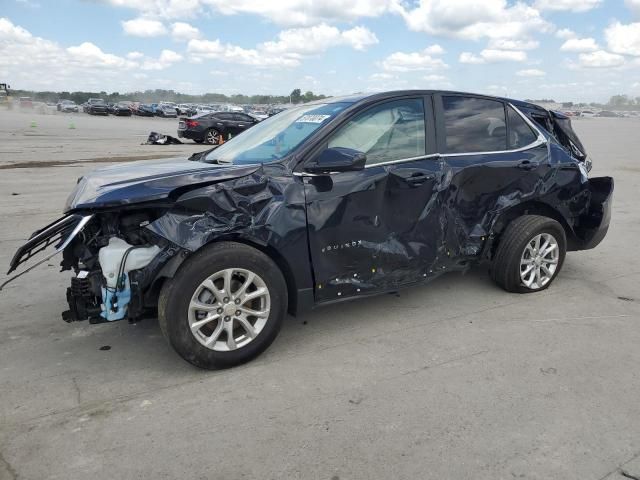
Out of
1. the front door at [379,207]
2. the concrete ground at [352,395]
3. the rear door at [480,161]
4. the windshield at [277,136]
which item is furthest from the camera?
the rear door at [480,161]

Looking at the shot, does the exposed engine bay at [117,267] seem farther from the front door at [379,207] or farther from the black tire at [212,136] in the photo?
the black tire at [212,136]

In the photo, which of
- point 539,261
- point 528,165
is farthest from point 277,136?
point 539,261

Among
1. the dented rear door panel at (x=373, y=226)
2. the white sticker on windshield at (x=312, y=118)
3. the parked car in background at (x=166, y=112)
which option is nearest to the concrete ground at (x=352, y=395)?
the dented rear door panel at (x=373, y=226)

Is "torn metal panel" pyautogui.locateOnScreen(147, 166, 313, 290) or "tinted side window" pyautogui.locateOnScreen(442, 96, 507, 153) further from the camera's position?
"tinted side window" pyautogui.locateOnScreen(442, 96, 507, 153)

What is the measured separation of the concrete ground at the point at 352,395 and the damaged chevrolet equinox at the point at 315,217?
0.33m

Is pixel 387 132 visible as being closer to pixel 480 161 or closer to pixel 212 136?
pixel 480 161

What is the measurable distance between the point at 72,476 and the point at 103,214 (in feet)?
5.05

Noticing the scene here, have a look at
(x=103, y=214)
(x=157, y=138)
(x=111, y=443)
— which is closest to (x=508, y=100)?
(x=103, y=214)

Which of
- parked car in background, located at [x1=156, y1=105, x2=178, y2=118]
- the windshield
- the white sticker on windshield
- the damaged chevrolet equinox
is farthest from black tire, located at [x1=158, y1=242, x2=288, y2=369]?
parked car in background, located at [x1=156, y1=105, x2=178, y2=118]

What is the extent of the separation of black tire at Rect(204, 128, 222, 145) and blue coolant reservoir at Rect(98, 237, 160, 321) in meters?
19.7

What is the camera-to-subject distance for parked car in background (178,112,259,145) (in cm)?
2188

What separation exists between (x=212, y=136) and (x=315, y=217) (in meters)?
19.8

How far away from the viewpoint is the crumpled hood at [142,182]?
10.4 ft

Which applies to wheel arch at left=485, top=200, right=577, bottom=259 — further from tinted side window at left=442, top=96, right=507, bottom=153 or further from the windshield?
the windshield
